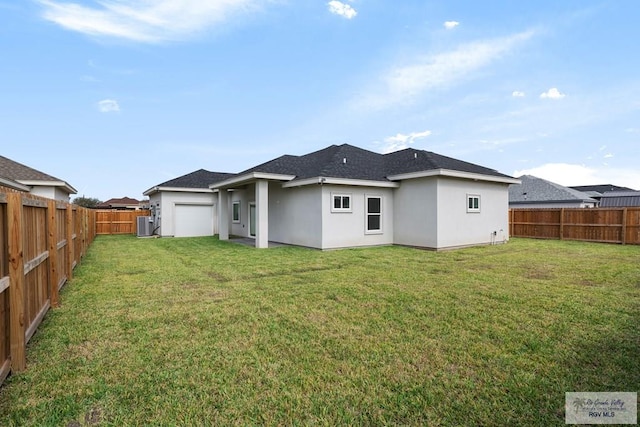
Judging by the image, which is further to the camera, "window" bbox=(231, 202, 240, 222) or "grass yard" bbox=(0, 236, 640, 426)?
"window" bbox=(231, 202, 240, 222)

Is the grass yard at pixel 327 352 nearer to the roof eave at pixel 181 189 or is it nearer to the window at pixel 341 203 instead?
the window at pixel 341 203

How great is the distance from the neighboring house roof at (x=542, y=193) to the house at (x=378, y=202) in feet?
53.2

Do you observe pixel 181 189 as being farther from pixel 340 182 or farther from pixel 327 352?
pixel 327 352

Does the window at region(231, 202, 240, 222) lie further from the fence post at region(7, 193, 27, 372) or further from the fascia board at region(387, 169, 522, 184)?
the fence post at region(7, 193, 27, 372)

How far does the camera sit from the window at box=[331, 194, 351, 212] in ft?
39.5

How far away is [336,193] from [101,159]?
1786 centimetres

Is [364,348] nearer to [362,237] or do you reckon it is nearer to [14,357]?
[14,357]

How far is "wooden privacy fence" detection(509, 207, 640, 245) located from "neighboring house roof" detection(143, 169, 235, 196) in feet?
60.4

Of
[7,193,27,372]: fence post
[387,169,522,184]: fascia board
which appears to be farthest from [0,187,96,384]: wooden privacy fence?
[387,169,522,184]: fascia board

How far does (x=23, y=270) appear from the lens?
3.20 m

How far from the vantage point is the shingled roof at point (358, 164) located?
40.9 ft

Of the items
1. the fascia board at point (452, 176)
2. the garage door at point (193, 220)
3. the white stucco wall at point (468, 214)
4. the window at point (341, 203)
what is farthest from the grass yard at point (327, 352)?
the garage door at point (193, 220)

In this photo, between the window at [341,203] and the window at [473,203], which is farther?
the window at [473,203]

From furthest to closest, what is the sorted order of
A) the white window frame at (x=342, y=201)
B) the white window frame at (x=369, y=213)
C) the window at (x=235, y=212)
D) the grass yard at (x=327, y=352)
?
the window at (x=235, y=212) → the white window frame at (x=369, y=213) → the white window frame at (x=342, y=201) → the grass yard at (x=327, y=352)
